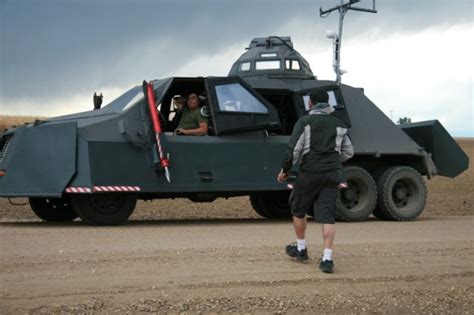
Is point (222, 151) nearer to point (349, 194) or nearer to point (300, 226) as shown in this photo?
point (349, 194)

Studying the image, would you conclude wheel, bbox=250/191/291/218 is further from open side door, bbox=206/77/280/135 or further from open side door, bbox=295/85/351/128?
open side door, bbox=206/77/280/135

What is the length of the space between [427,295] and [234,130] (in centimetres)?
575

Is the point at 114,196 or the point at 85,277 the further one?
the point at 114,196

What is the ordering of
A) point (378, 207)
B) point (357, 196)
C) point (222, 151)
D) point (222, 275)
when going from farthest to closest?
point (378, 207) < point (357, 196) < point (222, 151) < point (222, 275)

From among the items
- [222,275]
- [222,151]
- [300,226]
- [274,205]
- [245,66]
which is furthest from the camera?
[274,205]

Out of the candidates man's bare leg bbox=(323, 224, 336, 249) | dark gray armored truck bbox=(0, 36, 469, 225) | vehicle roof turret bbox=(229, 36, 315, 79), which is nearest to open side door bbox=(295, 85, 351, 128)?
dark gray armored truck bbox=(0, 36, 469, 225)

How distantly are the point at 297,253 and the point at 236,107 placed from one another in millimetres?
4721

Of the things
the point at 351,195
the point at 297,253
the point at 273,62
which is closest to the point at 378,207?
the point at 351,195

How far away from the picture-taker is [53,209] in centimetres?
1266

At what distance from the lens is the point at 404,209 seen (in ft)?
46.1

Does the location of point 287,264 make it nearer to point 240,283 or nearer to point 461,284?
point 240,283

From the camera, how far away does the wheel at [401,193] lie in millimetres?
13711

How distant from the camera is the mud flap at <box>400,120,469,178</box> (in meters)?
14.9

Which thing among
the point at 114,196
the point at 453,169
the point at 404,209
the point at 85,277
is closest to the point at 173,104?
the point at 114,196
